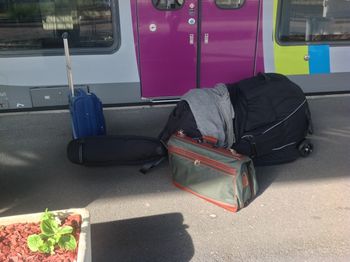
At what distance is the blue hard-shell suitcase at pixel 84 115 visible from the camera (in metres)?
3.88

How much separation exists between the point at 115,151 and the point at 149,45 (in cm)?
171

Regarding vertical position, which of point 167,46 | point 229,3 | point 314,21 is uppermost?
point 229,3

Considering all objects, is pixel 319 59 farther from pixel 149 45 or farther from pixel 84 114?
pixel 84 114

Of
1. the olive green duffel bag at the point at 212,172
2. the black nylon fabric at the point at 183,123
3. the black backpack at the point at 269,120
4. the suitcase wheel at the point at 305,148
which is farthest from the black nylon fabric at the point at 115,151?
the suitcase wheel at the point at 305,148

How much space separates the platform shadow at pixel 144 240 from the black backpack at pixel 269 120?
3.36ft

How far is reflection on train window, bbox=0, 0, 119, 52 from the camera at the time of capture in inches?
177

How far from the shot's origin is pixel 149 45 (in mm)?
4777

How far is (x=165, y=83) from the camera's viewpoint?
4.98 meters

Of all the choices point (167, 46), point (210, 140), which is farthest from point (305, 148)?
point (167, 46)

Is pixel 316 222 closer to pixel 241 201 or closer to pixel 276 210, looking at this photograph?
pixel 276 210

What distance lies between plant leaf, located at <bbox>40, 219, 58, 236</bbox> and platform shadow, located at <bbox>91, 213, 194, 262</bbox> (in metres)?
0.68

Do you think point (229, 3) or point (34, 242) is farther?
point (229, 3)

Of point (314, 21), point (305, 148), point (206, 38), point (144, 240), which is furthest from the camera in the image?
point (314, 21)

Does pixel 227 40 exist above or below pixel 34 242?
above
